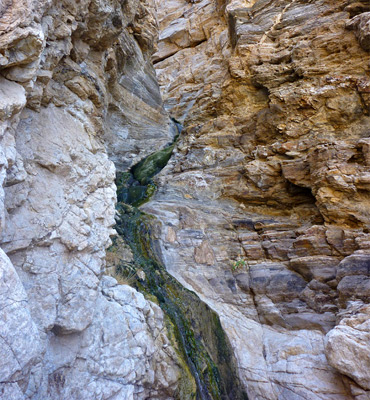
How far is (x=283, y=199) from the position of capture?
10.1 meters

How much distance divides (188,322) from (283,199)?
19.4 feet

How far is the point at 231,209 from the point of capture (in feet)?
35.0

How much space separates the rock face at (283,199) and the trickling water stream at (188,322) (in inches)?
20.4

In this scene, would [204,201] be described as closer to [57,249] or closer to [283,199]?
[283,199]

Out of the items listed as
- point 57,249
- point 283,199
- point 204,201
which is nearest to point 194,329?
point 57,249

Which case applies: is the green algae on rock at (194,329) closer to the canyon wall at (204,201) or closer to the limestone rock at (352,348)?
the canyon wall at (204,201)


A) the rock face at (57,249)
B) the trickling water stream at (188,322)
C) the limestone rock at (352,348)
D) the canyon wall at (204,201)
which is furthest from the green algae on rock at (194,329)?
the limestone rock at (352,348)

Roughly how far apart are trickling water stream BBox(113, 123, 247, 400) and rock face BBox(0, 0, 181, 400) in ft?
1.90

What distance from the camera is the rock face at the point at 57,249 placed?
3.31 metres

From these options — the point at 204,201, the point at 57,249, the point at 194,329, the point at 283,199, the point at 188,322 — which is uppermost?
the point at 283,199

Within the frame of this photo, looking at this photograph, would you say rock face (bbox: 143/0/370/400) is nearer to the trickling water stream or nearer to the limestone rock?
the limestone rock

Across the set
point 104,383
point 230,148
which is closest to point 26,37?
point 104,383

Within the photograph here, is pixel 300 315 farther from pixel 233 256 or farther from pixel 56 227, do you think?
pixel 56 227

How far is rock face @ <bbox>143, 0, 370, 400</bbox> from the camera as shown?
6.36 meters
